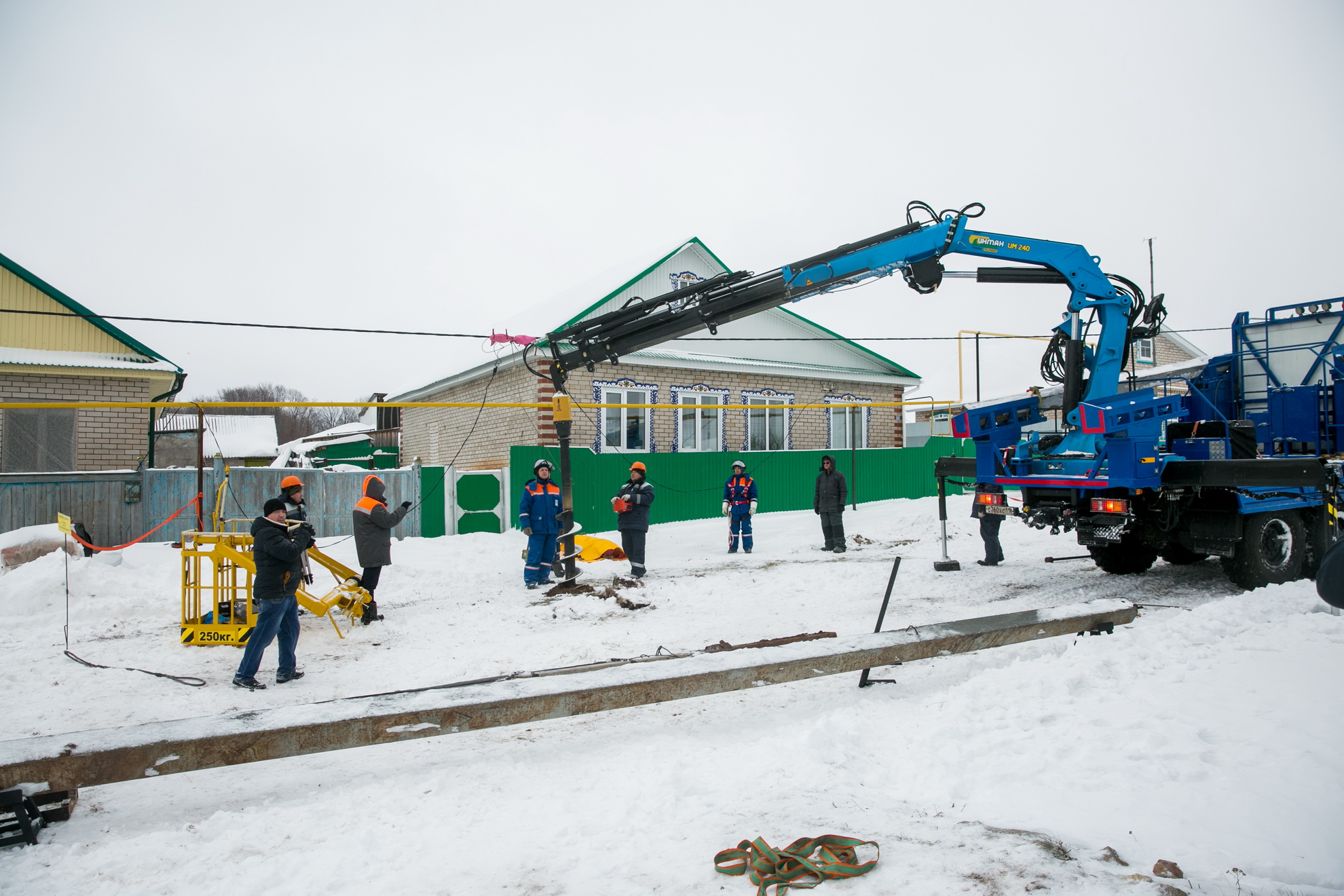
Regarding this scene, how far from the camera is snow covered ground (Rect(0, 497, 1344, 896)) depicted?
284cm

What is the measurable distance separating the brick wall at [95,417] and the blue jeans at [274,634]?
11.4m

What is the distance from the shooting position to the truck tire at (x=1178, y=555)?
9.68m

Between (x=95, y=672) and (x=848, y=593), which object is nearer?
(x=95, y=672)

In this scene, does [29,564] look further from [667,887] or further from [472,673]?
[667,887]

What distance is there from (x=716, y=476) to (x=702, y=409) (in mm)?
1789

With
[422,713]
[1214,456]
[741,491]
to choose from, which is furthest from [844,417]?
[422,713]

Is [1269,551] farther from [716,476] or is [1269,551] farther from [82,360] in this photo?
[82,360]

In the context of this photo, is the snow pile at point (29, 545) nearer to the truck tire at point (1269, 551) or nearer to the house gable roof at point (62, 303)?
the house gable roof at point (62, 303)

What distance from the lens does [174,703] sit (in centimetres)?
531

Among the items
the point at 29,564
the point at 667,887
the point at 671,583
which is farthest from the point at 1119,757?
the point at 29,564

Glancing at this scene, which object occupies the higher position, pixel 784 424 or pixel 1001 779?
pixel 784 424

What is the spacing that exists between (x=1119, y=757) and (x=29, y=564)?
10.9 metres

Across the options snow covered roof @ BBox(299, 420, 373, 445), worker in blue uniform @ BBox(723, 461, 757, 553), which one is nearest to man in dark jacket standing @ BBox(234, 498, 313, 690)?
worker in blue uniform @ BBox(723, 461, 757, 553)

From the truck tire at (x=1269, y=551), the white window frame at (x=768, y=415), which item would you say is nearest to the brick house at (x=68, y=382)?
the white window frame at (x=768, y=415)
